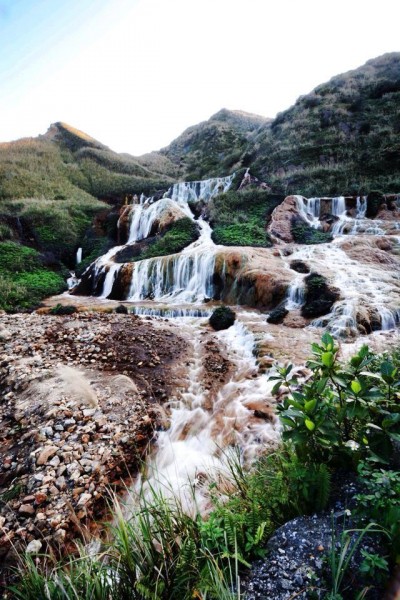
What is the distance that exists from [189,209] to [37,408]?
17.8 meters

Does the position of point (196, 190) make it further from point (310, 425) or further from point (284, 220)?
point (310, 425)

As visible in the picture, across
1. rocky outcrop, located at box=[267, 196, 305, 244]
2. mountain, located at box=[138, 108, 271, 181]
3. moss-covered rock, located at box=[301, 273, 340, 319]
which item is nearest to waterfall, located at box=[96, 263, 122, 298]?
rocky outcrop, located at box=[267, 196, 305, 244]

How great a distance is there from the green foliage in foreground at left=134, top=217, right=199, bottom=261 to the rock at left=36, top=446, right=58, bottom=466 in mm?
11730

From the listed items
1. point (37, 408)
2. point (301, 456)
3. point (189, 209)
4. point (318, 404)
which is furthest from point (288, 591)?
point (189, 209)

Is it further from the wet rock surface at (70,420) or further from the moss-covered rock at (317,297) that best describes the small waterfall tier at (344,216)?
the wet rock surface at (70,420)

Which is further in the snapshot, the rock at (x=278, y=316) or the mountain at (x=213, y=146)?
the mountain at (x=213, y=146)

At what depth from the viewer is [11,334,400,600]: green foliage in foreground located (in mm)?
1309

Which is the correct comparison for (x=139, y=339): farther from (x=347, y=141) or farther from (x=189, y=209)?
(x=347, y=141)

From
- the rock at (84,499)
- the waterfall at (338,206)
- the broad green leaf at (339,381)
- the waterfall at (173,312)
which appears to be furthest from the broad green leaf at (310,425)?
the waterfall at (338,206)

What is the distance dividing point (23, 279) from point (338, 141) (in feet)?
77.8

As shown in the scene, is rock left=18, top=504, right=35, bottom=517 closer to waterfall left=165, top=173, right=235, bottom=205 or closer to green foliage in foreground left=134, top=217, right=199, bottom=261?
green foliage in foreground left=134, top=217, right=199, bottom=261

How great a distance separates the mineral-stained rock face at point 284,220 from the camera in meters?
14.4

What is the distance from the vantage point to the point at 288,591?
1274 millimetres

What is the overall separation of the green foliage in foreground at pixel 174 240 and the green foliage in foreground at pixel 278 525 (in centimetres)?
1335
